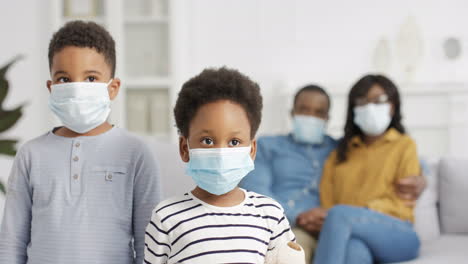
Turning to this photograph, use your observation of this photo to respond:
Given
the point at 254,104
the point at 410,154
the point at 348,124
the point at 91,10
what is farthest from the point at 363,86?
the point at 91,10

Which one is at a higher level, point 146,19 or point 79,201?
point 146,19

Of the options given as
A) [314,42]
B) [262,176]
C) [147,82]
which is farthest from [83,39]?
[314,42]

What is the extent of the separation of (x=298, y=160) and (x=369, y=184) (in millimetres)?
340

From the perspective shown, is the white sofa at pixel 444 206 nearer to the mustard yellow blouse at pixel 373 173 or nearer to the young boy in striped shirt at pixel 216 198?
the mustard yellow blouse at pixel 373 173

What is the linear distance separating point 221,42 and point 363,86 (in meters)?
1.81

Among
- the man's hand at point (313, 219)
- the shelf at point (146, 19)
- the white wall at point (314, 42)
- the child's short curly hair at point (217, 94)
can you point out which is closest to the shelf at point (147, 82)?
the white wall at point (314, 42)

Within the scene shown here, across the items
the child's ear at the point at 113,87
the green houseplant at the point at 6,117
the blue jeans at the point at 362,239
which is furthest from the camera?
the green houseplant at the point at 6,117

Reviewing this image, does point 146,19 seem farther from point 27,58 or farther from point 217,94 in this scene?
point 217,94

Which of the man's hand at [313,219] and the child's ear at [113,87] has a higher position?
the child's ear at [113,87]

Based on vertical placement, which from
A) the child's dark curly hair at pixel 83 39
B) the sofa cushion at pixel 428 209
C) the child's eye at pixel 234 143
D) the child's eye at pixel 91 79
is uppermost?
the child's dark curly hair at pixel 83 39

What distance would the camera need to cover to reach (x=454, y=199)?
2355mm

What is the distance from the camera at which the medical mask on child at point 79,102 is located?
1186 mm

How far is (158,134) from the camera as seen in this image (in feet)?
11.9

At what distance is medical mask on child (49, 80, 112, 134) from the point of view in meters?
1.19
